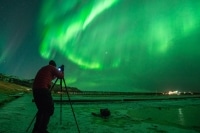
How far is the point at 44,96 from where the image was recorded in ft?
28.3

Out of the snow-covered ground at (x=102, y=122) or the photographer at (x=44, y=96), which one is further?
the snow-covered ground at (x=102, y=122)

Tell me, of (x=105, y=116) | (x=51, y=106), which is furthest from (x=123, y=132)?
(x=105, y=116)

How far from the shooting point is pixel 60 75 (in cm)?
908

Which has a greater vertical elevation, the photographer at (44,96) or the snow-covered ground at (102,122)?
the photographer at (44,96)

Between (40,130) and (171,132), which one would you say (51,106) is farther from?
(171,132)

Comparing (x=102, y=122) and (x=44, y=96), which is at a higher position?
(x=44, y=96)

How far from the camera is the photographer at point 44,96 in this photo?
28.1 ft

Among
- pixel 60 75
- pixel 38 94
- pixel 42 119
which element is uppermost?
pixel 60 75

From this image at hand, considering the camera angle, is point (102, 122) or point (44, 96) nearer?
point (44, 96)

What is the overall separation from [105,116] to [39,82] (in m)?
10.1

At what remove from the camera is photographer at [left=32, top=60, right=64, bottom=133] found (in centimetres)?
855

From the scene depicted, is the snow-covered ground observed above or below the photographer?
below

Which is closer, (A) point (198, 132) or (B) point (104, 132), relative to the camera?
(B) point (104, 132)

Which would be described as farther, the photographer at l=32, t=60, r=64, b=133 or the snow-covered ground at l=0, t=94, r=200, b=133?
the snow-covered ground at l=0, t=94, r=200, b=133
